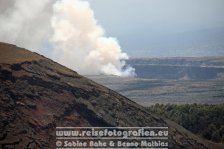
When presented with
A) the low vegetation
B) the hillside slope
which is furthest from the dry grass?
the low vegetation

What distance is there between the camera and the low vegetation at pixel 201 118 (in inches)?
4692

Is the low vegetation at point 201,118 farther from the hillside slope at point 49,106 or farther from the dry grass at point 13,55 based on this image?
the dry grass at point 13,55

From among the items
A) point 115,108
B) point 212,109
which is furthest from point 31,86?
point 212,109

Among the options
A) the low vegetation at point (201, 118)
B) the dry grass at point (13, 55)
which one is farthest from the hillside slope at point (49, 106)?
the low vegetation at point (201, 118)

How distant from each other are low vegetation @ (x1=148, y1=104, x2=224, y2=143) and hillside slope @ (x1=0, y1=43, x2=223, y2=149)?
16428 mm

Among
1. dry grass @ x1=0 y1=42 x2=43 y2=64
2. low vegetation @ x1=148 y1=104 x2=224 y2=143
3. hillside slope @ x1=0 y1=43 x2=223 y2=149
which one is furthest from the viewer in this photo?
low vegetation @ x1=148 y1=104 x2=224 y2=143

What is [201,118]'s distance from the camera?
126312mm

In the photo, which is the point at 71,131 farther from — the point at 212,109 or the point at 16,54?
the point at 212,109

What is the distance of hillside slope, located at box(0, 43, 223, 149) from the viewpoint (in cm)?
7500

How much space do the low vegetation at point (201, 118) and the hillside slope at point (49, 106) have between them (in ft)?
53.9

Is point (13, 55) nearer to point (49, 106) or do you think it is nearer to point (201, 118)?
point (49, 106)

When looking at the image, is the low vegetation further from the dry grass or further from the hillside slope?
the dry grass

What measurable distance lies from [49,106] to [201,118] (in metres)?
55.6

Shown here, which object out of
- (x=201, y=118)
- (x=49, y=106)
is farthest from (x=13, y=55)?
(x=201, y=118)
